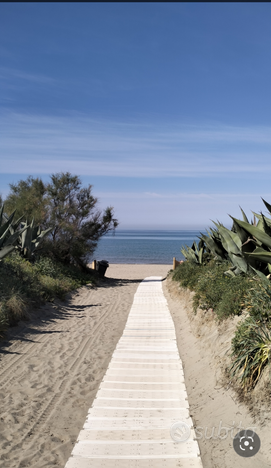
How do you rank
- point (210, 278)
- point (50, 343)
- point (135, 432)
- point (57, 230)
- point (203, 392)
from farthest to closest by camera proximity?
point (57, 230), point (210, 278), point (50, 343), point (203, 392), point (135, 432)

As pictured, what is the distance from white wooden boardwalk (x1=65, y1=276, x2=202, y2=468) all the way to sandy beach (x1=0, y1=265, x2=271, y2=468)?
17 centimetres

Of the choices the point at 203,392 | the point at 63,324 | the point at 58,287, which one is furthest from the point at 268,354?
the point at 58,287

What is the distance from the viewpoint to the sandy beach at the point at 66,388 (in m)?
4.07

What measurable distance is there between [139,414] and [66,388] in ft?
4.97

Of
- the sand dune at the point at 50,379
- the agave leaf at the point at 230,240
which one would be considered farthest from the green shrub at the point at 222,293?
the sand dune at the point at 50,379

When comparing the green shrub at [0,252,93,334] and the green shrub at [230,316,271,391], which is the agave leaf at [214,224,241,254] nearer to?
the green shrub at [230,316,271,391]

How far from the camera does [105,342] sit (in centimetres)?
860

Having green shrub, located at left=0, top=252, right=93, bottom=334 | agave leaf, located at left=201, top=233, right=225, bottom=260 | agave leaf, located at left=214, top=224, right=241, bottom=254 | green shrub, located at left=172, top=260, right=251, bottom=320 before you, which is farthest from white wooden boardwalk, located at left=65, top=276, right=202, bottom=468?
agave leaf, located at left=201, top=233, right=225, bottom=260

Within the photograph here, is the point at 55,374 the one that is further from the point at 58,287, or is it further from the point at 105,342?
the point at 58,287

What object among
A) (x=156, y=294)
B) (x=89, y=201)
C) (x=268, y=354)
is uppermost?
(x=89, y=201)

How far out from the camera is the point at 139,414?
16.2 ft

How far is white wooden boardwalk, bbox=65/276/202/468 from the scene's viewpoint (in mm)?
3922

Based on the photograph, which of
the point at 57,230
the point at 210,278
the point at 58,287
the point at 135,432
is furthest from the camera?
the point at 57,230

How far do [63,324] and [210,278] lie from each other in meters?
4.09
